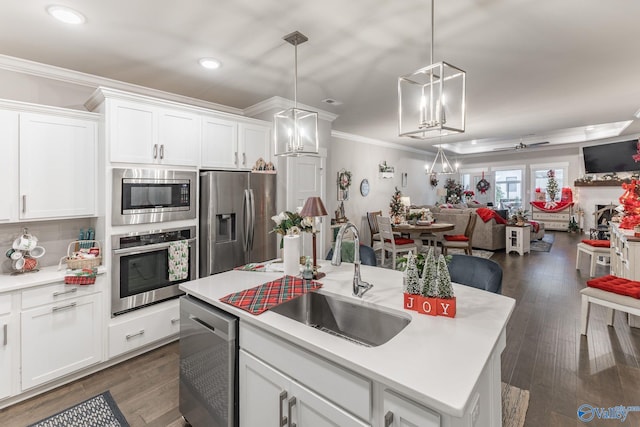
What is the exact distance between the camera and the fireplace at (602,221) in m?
6.92

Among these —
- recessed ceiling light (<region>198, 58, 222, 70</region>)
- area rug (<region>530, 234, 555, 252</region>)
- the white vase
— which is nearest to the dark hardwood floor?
the white vase

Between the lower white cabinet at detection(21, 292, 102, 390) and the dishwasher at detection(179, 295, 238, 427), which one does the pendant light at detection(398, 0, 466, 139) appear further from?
the lower white cabinet at detection(21, 292, 102, 390)

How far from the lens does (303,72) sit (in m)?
3.11

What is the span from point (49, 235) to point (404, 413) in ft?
10.9

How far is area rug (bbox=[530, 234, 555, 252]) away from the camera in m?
7.05

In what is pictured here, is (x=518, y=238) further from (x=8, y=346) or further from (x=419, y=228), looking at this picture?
(x=8, y=346)

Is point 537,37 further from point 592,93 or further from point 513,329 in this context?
point 513,329

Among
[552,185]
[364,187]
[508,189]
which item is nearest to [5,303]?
[364,187]

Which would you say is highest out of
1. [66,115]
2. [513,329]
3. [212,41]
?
[212,41]

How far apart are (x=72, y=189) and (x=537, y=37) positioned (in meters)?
4.14

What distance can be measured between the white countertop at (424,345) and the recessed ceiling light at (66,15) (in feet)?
6.71

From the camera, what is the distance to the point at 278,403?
1.34 metres

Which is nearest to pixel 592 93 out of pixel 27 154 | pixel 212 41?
pixel 212 41

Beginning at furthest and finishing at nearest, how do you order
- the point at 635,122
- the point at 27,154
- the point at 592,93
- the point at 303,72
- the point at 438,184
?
the point at 438,184, the point at 635,122, the point at 592,93, the point at 303,72, the point at 27,154
